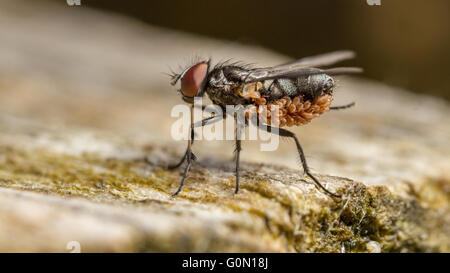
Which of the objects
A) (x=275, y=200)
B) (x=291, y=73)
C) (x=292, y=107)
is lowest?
(x=275, y=200)

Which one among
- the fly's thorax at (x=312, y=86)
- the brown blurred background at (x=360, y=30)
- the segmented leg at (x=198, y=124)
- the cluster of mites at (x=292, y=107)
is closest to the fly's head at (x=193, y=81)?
the segmented leg at (x=198, y=124)

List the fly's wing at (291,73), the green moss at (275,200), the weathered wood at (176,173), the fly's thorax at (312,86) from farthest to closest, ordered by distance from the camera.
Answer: the fly's thorax at (312,86), the fly's wing at (291,73), the green moss at (275,200), the weathered wood at (176,173)

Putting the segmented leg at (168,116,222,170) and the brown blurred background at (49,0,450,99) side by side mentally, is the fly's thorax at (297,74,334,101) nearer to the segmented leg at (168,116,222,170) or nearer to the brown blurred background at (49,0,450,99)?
the segmented leg at (168,116,222,170)

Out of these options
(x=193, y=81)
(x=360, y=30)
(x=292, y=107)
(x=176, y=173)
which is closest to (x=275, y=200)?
(x=292, y=107)

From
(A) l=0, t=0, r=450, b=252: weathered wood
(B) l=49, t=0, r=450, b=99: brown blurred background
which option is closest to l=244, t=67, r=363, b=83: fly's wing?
(A) l=0, t=0, r=450, b=252: weathered wood

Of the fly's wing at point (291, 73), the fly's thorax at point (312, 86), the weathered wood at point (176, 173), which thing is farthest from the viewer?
the fly's thorax at point (312, 86)

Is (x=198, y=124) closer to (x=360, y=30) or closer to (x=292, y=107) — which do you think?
(x=292, y=107)

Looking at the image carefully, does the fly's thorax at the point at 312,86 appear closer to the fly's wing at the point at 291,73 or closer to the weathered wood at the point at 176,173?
the fly's wing at the point at 291,73

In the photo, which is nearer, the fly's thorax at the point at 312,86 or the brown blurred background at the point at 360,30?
the fly's thorax at the point at 312,86
